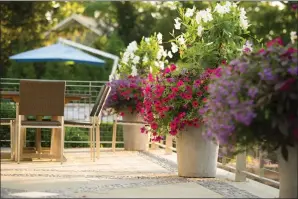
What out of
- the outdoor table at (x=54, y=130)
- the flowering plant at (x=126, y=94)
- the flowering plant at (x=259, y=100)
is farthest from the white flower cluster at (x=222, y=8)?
the flowering plant at (x=126, y=94)

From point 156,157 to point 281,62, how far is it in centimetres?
515

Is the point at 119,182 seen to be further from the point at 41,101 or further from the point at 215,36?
the point at 41,101

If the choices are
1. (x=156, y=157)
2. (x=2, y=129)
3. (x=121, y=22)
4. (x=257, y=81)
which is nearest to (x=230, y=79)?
(x=257, y=81)

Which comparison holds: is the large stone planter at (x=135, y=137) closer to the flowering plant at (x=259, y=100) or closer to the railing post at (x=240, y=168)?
the railing post at (x=240, y=168)

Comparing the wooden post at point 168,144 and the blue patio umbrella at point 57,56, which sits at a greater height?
the blue patio umbrella at point 57,56

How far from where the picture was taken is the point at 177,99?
7.36 meters

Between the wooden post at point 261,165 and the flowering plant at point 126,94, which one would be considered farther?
the flowering plant at point 126,94

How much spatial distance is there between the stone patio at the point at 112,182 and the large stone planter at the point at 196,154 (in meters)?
0.15

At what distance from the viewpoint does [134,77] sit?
447 inches

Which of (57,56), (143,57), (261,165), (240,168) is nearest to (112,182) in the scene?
(240,168)

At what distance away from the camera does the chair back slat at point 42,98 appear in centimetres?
857

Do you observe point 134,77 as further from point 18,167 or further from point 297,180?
point 297,180

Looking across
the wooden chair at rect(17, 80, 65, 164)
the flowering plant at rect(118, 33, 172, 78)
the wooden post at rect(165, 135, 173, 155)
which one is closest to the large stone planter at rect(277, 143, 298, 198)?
the wooden chair at rect(17, 80, 65, 164)

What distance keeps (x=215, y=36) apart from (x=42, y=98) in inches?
79.6
